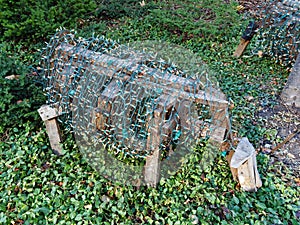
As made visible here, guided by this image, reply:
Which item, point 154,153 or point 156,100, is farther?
point 154,153

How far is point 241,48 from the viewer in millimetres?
5484

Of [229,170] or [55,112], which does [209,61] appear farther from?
[55,112]

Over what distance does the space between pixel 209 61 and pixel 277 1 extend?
1.69 meters

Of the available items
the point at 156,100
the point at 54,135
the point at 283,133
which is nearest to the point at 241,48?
the point at 283,133

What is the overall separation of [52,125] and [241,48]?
3.99 meters

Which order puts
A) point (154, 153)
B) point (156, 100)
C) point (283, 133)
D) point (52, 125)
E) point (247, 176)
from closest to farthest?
point (156, 100) < point (154, 153) < point (247, 176) < point (52, 125) < point (283, 133)

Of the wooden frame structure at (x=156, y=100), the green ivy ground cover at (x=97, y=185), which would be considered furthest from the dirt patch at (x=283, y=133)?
the wooden frame structure at (x=156, y=100)

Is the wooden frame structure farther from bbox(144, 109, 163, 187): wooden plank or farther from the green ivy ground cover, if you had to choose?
the green ivy ground cover

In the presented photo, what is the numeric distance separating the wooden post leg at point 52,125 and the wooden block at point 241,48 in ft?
12.8

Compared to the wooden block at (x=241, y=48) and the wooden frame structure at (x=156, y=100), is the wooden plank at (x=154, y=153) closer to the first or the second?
the wooden frame structure at (x=156, y=100)

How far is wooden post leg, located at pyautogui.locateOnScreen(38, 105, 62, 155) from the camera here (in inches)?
115

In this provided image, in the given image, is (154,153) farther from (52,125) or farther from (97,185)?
(52,125)

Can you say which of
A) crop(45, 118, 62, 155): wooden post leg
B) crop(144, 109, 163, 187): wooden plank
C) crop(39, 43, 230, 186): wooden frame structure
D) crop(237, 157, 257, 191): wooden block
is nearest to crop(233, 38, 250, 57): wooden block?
crop(39, 43, 230, 186): wooden frame structure

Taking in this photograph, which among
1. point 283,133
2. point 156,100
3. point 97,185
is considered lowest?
point 97,185
